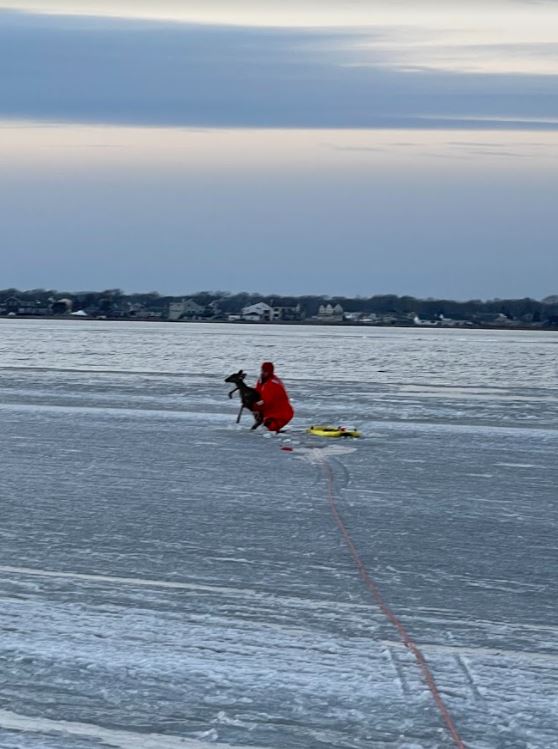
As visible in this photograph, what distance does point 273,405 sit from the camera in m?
17.6

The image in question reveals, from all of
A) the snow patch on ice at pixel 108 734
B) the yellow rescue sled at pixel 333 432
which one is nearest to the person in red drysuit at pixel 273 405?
the yellow rescue sled at pixel 333 432

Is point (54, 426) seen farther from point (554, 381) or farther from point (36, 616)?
point (554, 381)

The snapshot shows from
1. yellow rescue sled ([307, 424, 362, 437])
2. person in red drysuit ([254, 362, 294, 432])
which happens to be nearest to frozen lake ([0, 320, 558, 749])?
yellow rescue sled ([307, 424, 362, 437])

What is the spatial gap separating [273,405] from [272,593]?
33.0 ft

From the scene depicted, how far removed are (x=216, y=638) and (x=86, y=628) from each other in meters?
0.75

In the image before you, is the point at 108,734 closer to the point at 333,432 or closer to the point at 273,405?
the point at 333,432

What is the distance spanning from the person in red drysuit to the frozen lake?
888 mm

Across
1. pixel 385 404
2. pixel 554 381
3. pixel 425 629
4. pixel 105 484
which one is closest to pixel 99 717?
pixel 425 629

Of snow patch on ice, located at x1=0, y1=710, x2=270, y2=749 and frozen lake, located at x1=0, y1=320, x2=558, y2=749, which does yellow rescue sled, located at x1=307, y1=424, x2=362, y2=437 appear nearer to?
frozen lake, located at x1=0, y1=320, x2=558, y2=749

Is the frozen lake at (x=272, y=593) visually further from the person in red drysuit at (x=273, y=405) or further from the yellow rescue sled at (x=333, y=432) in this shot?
the person in red drysuit at (x=273, y=405)

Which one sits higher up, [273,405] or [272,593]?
[273,405]

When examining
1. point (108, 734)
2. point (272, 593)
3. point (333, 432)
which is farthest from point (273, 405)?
point (108, 734)

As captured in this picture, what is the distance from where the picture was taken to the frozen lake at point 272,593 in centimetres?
543

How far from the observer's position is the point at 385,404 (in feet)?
78.7
